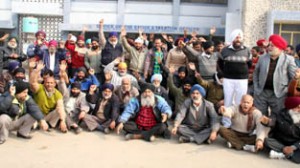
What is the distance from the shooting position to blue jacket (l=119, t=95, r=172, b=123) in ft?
18.2

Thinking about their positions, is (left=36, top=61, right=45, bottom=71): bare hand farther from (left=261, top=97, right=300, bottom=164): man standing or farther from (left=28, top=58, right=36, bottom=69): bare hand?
(left=261, top=97, right=300, bottom=164): man standing

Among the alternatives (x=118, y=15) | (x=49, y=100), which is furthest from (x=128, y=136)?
(x=118, y=15)

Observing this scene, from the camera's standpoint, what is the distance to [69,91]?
20.5 feet

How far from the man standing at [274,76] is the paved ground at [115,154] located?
859mm

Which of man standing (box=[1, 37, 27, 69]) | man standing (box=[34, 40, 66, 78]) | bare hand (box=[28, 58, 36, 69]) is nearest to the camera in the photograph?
bare hand (box=[28, 58, 36, 69])

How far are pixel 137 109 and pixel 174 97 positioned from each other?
1168 millimetres

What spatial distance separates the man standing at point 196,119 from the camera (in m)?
5.36

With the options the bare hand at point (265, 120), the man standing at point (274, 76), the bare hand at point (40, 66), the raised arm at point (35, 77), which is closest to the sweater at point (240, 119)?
the bare hand at point (265, 120)

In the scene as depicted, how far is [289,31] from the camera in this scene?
16.3 metres

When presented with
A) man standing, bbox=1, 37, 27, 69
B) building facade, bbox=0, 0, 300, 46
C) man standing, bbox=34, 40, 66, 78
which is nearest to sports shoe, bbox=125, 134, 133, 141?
man standing, bbox=34, 40, 66, 78

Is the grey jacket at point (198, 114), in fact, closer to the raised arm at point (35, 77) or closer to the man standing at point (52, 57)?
the raised arm at point (35, 77)

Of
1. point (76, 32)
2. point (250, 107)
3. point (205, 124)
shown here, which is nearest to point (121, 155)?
point (205, 124)

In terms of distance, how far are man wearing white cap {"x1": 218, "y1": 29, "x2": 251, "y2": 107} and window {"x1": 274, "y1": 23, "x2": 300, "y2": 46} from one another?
11.3m

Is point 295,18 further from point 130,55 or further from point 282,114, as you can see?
point 282,114
